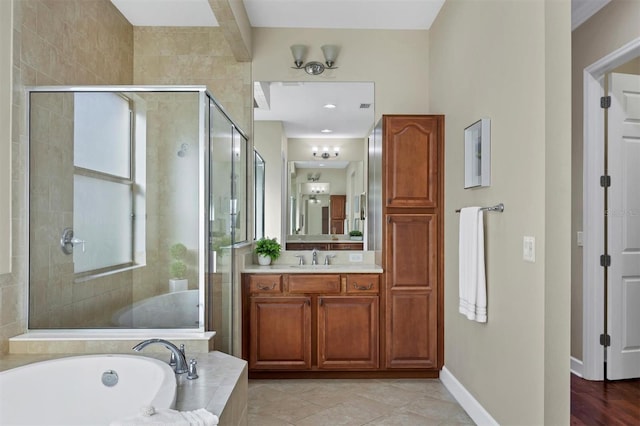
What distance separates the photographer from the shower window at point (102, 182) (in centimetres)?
266

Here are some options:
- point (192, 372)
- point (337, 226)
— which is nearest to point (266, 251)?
point (337, 226)

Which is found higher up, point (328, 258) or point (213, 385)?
point (328, 258)

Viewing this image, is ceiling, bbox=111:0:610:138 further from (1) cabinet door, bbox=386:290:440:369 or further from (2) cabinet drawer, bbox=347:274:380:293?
(1) cabinet door, bbox=386:290:440:369

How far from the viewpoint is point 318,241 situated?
13.1 feet

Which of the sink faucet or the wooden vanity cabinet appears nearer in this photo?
the wooden vanity cabinet

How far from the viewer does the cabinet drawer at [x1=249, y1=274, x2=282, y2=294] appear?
3479 millimetres

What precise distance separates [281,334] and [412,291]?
106cm

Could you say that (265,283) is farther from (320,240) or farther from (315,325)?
(320,240)

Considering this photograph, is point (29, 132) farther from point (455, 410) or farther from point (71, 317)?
point (455, 410)

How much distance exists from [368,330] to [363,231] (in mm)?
888

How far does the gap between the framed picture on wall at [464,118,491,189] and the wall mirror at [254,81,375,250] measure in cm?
123

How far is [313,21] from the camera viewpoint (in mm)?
3717

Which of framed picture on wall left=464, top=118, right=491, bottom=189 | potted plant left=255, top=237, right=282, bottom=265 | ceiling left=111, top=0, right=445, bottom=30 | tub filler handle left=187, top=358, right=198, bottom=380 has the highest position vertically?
ceiling left=111, top=0, right=445, bottom=30

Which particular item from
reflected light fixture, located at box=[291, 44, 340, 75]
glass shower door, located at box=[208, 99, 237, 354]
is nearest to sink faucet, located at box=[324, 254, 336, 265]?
Answer: glass shower door, located at box=[208, 99, 237, 354]
